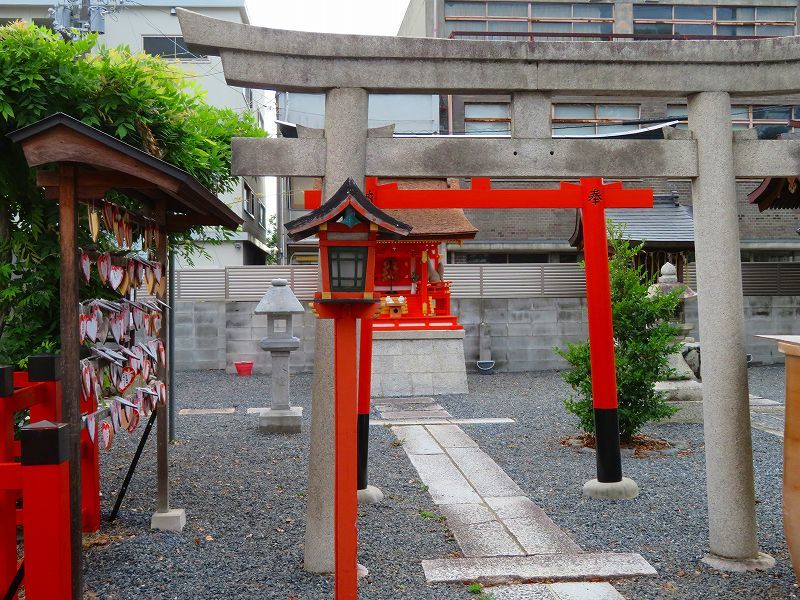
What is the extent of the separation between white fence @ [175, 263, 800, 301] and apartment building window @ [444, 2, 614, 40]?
8.53 meters

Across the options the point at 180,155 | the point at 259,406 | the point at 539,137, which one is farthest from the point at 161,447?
the point at 259,406

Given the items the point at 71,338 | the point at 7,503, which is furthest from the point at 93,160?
the point at 7,503

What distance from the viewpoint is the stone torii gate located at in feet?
15.0

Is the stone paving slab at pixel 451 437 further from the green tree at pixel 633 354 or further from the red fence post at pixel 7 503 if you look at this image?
the red fence post at pixel 7 503

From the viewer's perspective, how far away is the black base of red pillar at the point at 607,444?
6395 mm

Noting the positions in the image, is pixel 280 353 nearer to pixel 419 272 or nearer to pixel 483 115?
pixel 419 272

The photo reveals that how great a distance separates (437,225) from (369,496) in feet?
30.8

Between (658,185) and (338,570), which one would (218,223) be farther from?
(658,185)

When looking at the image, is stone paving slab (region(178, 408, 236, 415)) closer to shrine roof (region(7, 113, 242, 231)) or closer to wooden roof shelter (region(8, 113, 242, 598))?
shrine roof (region(7, 113, 242, 231))

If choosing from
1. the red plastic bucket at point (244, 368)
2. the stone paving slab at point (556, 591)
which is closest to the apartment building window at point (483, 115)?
the red plastic bucket at point (244, 368)

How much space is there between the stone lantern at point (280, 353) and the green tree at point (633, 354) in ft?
12.1

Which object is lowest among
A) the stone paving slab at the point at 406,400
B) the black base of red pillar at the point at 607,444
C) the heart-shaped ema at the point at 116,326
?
the stone paving slab at the point at 406,400

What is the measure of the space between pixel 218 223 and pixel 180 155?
1.02 m

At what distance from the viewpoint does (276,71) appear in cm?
456
